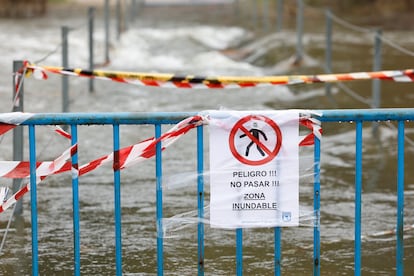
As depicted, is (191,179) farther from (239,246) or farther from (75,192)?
(75,192)

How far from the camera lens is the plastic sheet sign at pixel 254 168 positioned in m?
5.14

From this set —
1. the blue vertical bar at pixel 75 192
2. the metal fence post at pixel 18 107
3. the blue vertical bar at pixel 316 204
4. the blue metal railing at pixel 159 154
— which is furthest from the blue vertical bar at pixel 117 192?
the metal fence post at pixel 18 107

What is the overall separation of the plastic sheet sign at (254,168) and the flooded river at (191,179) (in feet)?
0.61

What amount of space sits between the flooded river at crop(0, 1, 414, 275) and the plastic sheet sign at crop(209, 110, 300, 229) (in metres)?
0.18

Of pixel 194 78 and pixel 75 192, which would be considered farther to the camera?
pixel 194 78

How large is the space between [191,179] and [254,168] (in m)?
0.41

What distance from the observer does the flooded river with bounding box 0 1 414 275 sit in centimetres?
669

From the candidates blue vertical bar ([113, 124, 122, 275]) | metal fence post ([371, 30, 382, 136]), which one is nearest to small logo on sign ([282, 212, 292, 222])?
blue vertical bar ([113, 124, 122, 275])

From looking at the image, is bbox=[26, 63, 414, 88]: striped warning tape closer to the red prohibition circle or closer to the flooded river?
the flooded river

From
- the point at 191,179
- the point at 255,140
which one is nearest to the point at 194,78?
the point at 191,179

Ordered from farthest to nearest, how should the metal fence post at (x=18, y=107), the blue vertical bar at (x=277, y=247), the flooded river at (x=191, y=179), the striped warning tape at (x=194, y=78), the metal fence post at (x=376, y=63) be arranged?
1. the metal fence post at (x=376, y=63)
2. the metal fence post at (x=18, y=107)
3. the striped warning tape at (x=194, y=78)
4. the flooded river at (x=191, y=179)
5. the blue vertical bar at (x=277, y=247)

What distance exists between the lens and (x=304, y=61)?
1658 centimetres

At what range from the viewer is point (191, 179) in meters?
5.39

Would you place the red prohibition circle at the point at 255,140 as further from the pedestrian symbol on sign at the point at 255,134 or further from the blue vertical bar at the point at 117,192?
the blue vertical bar at the point at 117,192
